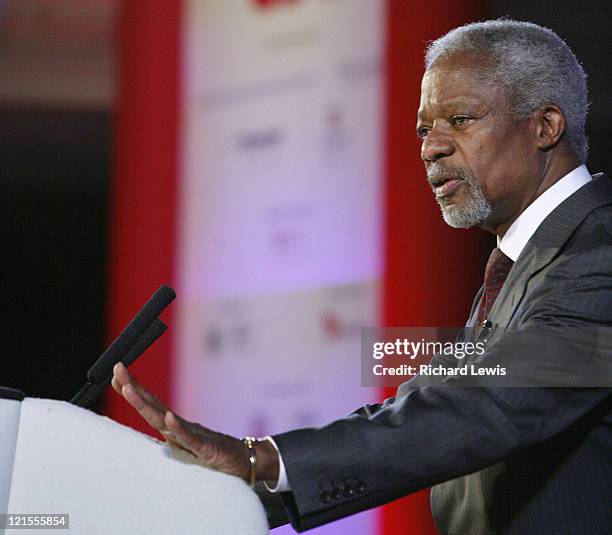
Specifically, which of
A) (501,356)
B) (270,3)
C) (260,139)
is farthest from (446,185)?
(270,3)

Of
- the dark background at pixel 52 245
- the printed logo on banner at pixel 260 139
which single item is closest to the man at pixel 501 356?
the printed logo on banner at pixel 260 139

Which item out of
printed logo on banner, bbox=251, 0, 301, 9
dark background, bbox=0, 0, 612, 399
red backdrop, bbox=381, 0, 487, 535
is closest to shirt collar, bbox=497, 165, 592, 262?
red backdrop, bbox=381, 0, 487, 535

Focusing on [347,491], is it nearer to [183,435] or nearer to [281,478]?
[281,478]

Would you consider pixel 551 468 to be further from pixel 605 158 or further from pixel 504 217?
pixel 605 158

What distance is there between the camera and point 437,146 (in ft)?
5.49

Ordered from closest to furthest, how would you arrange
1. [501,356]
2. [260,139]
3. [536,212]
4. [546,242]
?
[501,356] < [546,242] < [536,212] < [260,139]

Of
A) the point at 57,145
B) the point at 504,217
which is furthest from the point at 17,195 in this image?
the point at 504,217

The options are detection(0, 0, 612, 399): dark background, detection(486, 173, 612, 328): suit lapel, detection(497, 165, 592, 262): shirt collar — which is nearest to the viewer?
detection(486, 173, 612, 328): suit lapel

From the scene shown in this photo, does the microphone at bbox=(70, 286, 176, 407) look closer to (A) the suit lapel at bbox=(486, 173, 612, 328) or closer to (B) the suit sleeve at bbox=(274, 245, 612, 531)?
(B) the suit sleeve at bbox=(274, 245, 612, 531)

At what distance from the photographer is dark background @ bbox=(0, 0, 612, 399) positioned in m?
4.41

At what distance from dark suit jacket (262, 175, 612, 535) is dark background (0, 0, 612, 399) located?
3.00 metres

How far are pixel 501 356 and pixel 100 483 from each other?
20.3 inches

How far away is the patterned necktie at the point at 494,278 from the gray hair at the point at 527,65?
22 cm

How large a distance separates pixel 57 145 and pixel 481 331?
330cm
